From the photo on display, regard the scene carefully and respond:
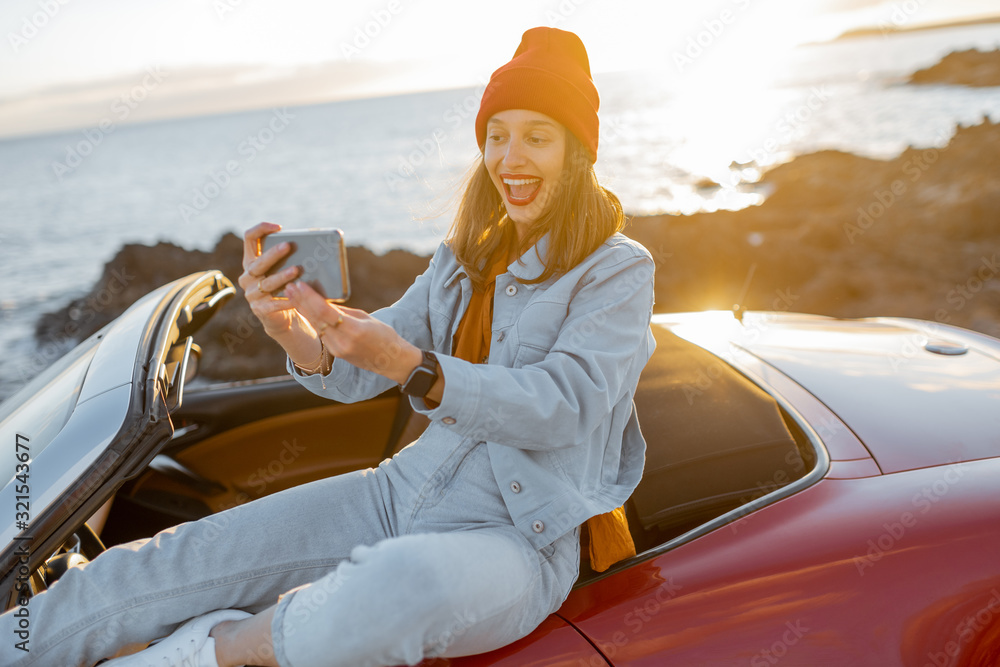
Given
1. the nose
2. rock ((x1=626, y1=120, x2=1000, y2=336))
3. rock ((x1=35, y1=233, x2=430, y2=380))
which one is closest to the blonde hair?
the nose

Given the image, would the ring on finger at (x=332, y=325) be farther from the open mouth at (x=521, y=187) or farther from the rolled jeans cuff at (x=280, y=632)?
the open mouth at (x=521, y=187)

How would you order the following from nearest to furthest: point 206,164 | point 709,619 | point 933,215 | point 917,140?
point 709,619
point 933,215
point 917,140
point 206,164

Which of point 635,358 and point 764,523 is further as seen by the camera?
point 635,358

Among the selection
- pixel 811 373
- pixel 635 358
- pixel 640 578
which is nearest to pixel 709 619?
pixel 640 578

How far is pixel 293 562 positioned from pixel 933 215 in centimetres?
855

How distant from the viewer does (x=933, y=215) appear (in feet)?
25.4

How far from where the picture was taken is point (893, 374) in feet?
6.24

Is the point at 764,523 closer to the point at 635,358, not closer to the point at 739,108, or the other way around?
the point at 635,358

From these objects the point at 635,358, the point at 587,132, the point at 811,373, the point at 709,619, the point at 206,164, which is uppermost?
the point at 587,132

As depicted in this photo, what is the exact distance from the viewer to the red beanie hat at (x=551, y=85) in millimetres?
1681

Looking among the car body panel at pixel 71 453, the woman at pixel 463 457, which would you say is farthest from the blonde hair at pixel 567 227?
the car body panel at pixel 71 453

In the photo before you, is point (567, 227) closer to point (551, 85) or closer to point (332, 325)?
point (551, 85)

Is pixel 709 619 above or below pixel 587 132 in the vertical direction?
below

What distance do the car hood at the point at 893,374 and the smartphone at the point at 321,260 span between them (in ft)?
4.02
